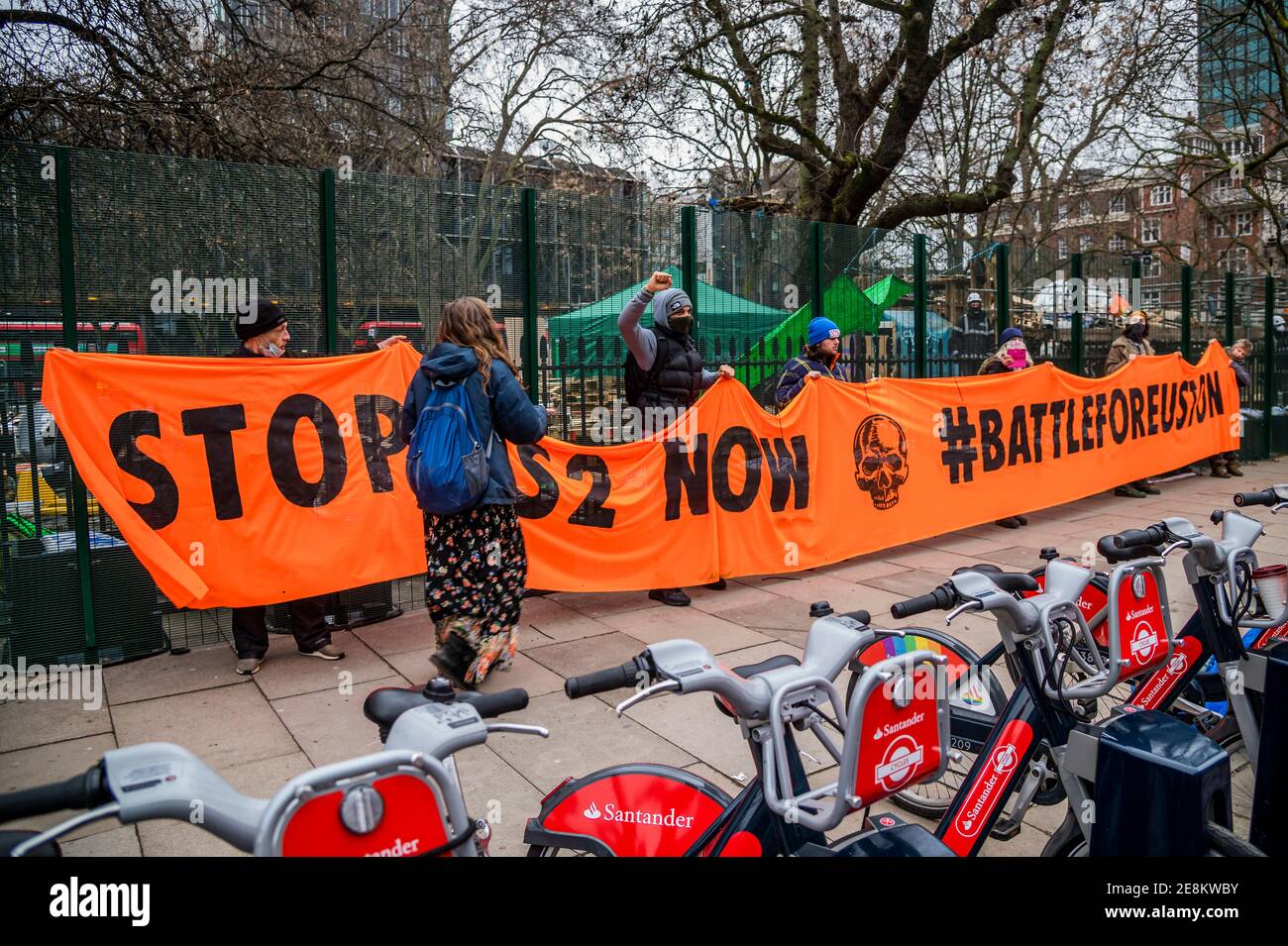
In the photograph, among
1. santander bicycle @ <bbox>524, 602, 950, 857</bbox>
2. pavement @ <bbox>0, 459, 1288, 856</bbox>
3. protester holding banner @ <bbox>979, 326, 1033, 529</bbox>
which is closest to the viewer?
santander bicycle @ <bbox>524, 602, 950, 857</bbox>

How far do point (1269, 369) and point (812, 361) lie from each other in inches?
436

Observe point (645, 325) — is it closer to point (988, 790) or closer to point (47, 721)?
point (47, 721)

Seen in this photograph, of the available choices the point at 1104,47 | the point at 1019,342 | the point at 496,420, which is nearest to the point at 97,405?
the point at 496,420

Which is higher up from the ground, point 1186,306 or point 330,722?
point 1186,306

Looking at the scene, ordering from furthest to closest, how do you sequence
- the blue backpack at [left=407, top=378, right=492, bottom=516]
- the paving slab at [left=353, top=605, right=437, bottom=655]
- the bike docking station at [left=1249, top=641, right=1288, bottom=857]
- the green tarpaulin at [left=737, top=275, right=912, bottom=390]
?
the green tarpaulin at [left=737, top=275, right=912, bottom=390] < the paving slab at [left=353, top=605, right=437, bottom=655] < the blue backpack at [left=407, top=378, right=492, bottom=516] < the bike docking station at [left=1249, top=641, right=1288, bottom=857]

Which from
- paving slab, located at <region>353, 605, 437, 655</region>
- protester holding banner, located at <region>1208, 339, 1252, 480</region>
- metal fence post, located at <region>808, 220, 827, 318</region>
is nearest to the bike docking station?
paving slab, located at <region>353, 605, 437, 655</region>

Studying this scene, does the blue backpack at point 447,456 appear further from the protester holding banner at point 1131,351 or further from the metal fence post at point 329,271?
the protester holding banner at point 1131,351

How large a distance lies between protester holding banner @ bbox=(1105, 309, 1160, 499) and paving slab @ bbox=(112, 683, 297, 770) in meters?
9.75

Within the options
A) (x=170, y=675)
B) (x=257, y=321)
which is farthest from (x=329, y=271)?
(x=170, y=675)

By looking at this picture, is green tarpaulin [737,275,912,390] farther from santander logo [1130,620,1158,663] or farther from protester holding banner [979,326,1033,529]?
santander logo [1130,620,1158,663]

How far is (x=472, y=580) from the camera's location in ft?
16.3

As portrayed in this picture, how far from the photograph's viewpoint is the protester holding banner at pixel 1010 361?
9.62 meters

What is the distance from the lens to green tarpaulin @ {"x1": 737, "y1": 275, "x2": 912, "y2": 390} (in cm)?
834
